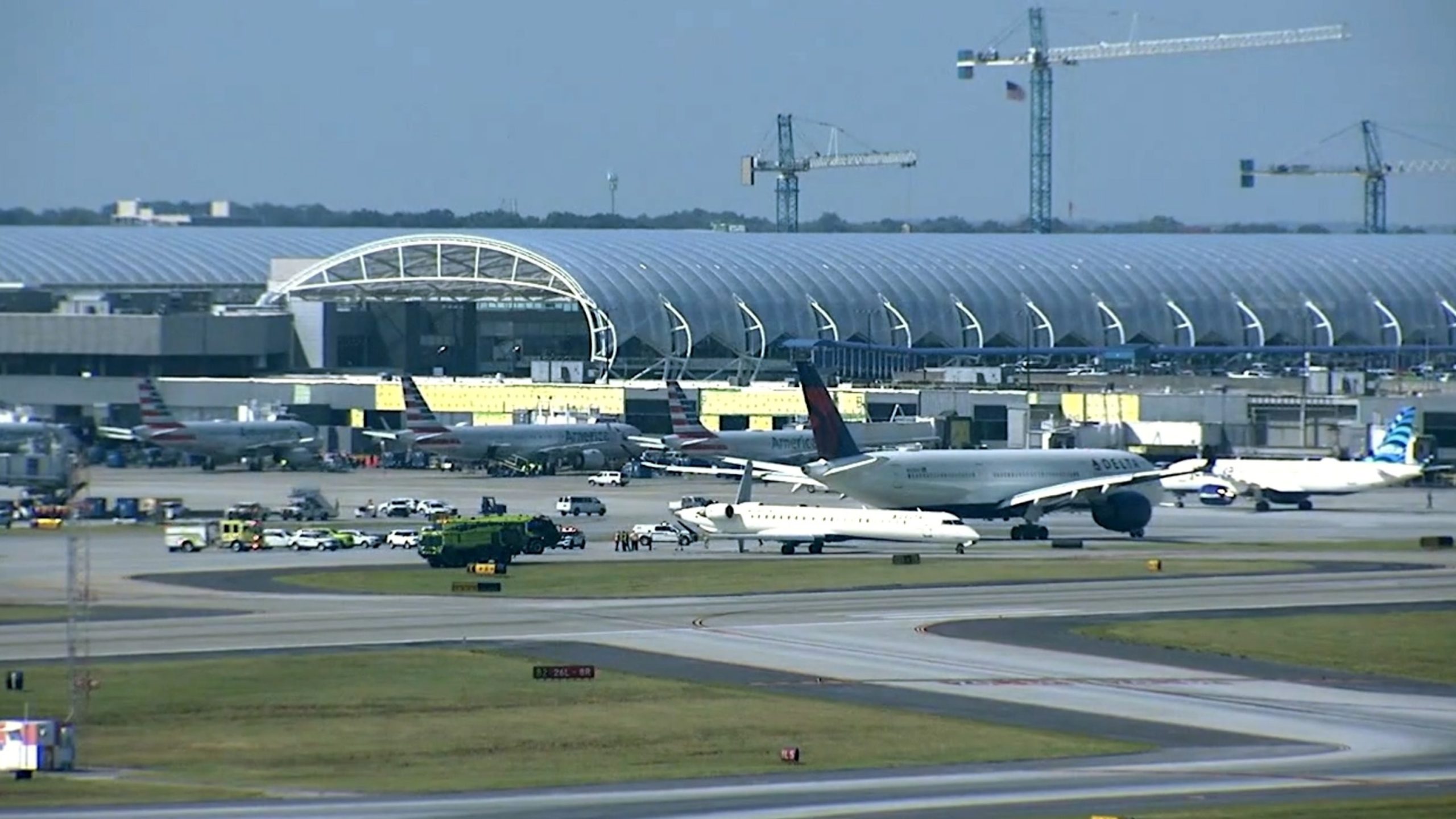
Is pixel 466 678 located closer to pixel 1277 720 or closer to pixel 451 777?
pixel 451 777

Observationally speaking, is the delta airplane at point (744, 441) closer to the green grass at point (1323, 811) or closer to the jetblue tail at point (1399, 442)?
the jetblue tail at point (1399, 442)

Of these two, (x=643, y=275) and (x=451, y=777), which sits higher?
(x=643, y=275)

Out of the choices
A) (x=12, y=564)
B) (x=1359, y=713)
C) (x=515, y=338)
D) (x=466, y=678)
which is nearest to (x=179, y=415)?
(x=515, y=338)

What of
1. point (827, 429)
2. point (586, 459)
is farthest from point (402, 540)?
point (586, 459)

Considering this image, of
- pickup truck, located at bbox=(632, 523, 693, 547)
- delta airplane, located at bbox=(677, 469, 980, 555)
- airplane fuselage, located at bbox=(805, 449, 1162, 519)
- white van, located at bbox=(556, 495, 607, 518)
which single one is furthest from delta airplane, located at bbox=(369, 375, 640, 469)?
delta airplane, located at bbox=(677, 469, 980, 555)

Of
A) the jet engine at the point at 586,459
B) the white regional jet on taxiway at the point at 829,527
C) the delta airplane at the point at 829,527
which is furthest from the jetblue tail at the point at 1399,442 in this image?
the jet engine at the point at 586,459

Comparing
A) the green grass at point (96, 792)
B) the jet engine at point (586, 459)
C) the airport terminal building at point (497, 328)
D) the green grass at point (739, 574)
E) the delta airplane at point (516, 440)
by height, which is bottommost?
the green grass at point (96, 792)

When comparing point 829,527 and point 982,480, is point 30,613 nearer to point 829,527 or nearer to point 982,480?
point 829,527
